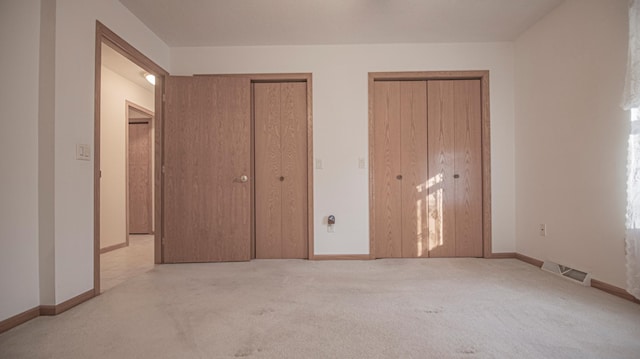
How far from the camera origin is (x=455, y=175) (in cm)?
305

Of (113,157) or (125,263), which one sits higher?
(113,157)

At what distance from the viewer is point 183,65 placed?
3.11 meters

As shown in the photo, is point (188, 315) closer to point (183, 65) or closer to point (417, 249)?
point (417, 249)

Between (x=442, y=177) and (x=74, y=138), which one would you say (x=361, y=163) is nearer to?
(x=442, y=177)

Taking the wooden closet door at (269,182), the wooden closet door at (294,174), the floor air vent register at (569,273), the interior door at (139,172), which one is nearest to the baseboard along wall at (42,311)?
the wooden closet door at (269,182)

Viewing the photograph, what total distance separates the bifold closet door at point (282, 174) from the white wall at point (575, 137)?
2.28 metres

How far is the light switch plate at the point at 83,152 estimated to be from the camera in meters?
1.91

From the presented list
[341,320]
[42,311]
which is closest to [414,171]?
[341,320]

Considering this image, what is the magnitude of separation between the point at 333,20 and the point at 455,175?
2.01m

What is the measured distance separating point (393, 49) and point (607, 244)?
2497mm

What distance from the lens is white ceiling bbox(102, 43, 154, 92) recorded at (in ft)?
10.5

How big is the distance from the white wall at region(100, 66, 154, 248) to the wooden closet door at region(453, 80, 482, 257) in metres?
4.28

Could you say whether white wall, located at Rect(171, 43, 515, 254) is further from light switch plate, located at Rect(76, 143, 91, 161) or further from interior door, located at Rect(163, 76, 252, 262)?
light switch plate, located at Rect(76, 143, 91, 161)

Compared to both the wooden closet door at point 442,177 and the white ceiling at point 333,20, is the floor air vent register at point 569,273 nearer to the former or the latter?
the wooden closet door at point 442,177
